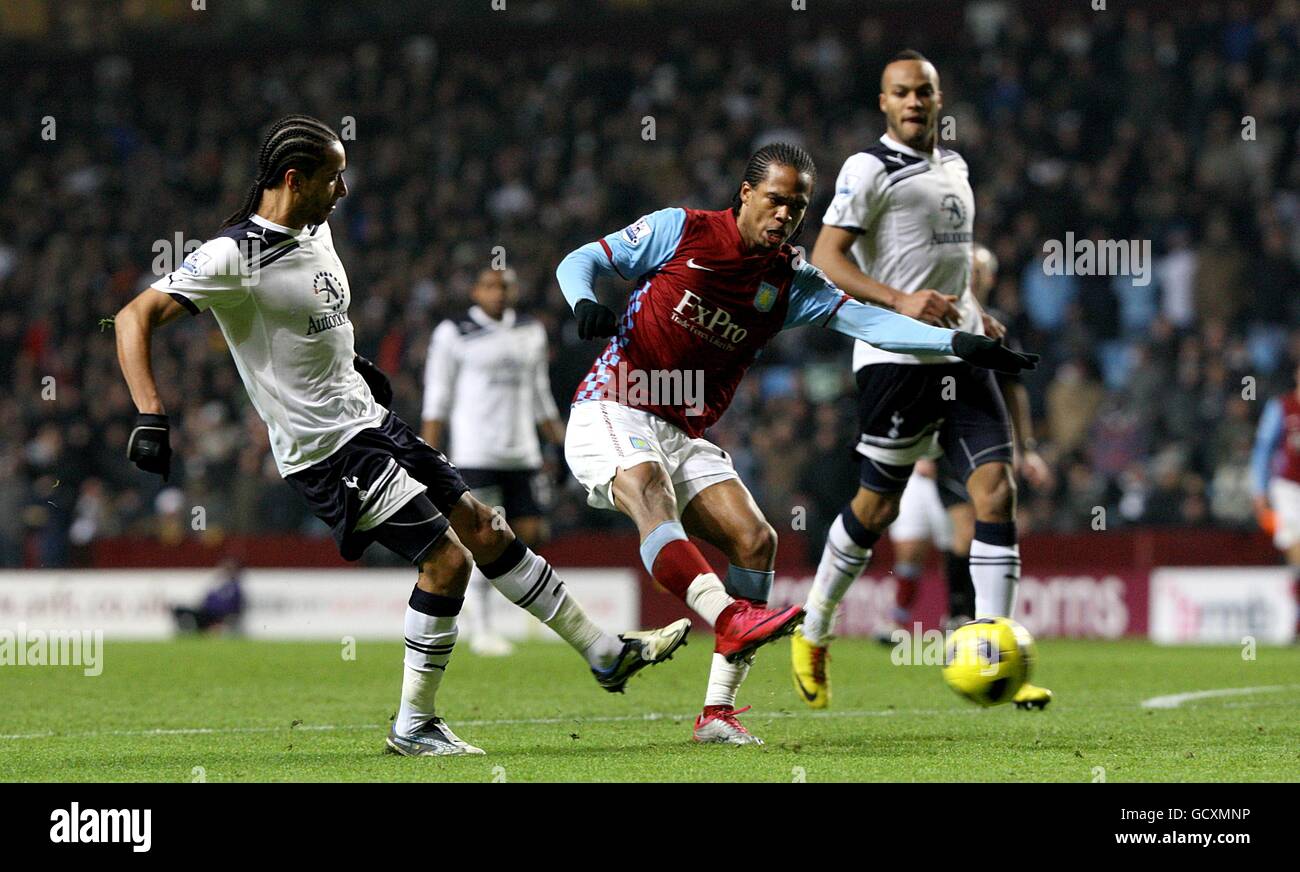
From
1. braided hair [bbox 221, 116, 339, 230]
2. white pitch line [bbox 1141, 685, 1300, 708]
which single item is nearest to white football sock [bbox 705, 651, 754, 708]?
braided hair [bbox 221, 116, 339, 230]

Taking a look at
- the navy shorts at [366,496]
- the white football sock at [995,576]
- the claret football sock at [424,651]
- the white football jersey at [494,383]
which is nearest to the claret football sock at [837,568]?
the white football sock at [995,576]

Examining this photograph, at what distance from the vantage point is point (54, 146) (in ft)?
83.1

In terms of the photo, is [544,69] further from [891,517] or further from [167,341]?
[891,517]

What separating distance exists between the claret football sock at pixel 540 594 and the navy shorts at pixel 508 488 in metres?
6.07

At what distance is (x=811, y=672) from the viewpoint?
8.29 meters

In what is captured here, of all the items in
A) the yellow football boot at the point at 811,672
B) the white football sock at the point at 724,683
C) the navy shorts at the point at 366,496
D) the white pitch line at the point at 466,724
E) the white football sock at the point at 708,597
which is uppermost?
the navy shorts at the point at 366,496

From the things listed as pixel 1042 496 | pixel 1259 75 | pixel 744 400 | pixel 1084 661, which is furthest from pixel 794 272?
pixel 1259 75

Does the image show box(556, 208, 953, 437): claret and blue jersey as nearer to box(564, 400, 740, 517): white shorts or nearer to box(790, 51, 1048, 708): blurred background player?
box(564, 400, 740, 517): white shorts

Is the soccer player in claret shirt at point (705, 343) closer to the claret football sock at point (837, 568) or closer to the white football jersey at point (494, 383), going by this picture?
the claret football sock at point (837, 568)

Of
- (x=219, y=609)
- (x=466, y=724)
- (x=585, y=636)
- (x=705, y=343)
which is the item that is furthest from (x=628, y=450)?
(x=219, y=609)

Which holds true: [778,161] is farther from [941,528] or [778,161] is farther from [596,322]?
[941,528]

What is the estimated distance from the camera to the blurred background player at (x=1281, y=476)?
14.3 m

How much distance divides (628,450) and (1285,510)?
368 inches

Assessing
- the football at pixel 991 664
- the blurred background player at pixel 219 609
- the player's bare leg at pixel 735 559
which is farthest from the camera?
the blurred background player at pixel 219 609
